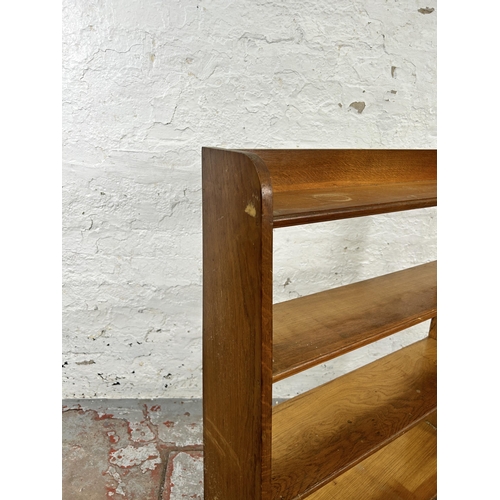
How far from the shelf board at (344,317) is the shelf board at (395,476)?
71cm

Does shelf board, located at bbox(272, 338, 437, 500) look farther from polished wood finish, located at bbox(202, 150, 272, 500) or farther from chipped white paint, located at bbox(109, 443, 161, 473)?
chipped white paint, located at bbox(109, 443, 161, 473)

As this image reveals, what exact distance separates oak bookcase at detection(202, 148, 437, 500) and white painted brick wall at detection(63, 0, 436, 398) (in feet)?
2.03

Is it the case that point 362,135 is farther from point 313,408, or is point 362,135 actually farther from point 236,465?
point 236,465

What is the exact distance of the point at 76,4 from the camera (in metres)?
1.91

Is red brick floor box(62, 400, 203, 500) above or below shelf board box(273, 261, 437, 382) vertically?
below

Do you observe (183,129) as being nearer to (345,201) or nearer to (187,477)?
(345,201)

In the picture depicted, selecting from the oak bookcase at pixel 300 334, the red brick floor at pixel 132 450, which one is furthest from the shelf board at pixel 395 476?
the red brick floor at pixel 132 450

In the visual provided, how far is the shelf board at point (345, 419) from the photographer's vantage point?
3.99 feet

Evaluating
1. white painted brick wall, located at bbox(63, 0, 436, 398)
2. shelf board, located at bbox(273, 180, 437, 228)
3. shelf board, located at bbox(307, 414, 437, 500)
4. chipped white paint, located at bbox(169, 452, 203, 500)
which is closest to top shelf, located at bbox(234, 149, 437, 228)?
shelf board, located at bbox(273, 180, 437, 228)

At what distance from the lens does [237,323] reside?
3.70 feet

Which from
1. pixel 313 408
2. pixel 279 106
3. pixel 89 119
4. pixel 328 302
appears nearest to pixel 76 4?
pixel 89 119

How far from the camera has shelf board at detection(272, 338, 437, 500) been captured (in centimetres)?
122

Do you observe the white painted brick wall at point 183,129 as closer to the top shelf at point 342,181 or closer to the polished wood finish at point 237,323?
the top shelf at point 342,181

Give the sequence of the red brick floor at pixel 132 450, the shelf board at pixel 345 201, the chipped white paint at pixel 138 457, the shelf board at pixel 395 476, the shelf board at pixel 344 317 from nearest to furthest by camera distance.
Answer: the shelf board at pixel 345 201 → the shelf board at pixel 344 317 → the shelf board at pixel 395 476 → the red brick floor at pixel 132 450 → the chipped white paint at pixel 138 457
